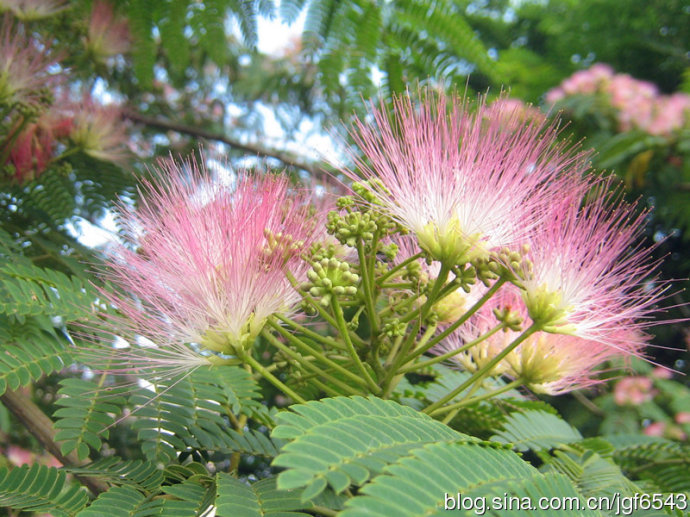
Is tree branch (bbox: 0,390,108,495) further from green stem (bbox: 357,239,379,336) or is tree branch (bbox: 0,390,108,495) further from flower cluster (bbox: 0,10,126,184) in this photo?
flower cluster (bbox: 0,10,126,184)

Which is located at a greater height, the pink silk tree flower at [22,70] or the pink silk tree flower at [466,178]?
the pink silk tree flower at [22,70]

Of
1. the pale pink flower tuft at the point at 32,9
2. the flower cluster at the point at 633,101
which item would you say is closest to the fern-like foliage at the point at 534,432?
the flower cluster at the point at 633,101

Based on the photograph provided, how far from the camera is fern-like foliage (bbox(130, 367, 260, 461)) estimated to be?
1.42 m

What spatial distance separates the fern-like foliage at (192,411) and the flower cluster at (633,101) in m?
3.44

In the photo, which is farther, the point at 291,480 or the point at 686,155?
the point at 686,155

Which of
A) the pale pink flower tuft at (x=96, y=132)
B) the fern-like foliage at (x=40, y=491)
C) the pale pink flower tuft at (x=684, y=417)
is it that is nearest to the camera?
the fern-like foliage at (x=40, y=491)

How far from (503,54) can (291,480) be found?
684 cm

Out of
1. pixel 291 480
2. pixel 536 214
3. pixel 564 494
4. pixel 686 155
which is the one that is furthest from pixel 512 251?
pixel 686 155

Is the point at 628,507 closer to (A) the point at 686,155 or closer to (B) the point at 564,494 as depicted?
(B) the point at 564,494

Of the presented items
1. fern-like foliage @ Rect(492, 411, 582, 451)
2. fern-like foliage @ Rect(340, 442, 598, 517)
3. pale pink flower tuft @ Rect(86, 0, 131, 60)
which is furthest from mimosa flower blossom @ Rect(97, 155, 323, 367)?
pale pink flower tuft @ Rect(86, 0, 131, 60)

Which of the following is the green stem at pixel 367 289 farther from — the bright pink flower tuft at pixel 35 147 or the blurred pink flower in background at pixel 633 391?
the blurred pink flower in background at pixel 633 391

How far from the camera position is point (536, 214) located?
57.0 inches

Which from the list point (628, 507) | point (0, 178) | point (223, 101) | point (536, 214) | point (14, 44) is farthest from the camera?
point (223, 101)

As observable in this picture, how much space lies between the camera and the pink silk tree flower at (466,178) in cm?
137
